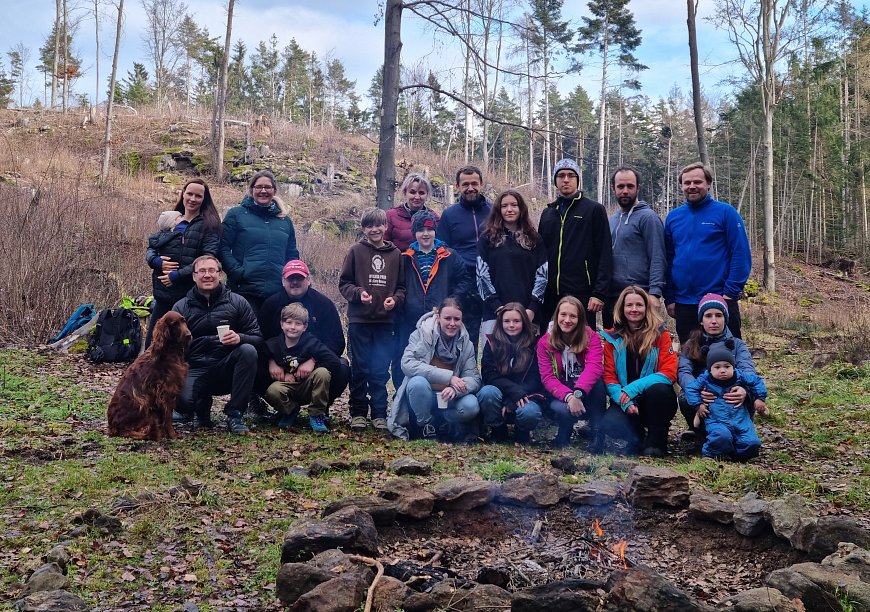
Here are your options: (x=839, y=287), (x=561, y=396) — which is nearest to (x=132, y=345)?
(x=561, y=396)

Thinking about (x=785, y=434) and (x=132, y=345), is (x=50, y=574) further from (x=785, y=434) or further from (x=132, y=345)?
(x=132, y=345)

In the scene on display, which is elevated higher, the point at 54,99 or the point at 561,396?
the point at 54,99

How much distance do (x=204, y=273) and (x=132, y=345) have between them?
4348mm

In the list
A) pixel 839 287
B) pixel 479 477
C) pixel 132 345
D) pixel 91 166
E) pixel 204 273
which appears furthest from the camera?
pixel 839 287

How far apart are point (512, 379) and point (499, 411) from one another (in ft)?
1.07

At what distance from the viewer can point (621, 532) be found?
3865mm

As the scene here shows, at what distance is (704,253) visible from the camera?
6027 millimetres

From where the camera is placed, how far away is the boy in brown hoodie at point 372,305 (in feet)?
20.7

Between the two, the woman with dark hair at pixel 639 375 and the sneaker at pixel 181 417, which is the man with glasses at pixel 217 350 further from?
the woman with dark hair at pixel 639 375

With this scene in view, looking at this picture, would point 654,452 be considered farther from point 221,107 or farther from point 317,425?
point 221,107

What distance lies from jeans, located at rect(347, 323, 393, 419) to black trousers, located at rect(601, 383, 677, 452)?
2.16 metres

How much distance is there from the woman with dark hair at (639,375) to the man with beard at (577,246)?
1.40 ft

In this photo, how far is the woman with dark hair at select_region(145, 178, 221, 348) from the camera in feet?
20.5

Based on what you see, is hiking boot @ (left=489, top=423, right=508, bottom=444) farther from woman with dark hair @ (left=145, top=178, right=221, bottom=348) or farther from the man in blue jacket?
woman with dark hair @ (left=145, top=178, right=221, bottom=348)
